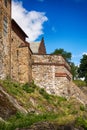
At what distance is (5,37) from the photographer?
42156mm

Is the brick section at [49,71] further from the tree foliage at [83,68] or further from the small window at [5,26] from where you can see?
the tree foliage at [83,68]

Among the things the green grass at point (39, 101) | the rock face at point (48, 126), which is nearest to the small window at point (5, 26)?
the green grass at point (39, 101)

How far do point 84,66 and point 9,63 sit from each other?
5192 centimetres

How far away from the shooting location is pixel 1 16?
4094cm

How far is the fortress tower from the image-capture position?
134 feet

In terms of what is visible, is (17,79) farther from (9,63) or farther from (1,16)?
(1,16)

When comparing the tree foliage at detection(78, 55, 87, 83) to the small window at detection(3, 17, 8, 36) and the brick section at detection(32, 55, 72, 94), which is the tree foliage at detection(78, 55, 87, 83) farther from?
the small window at detection(3, 17, 8, 36)

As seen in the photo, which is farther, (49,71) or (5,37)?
(49,71)

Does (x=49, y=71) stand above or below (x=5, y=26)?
below

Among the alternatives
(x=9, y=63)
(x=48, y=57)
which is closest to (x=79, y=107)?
(x=48, y=57)

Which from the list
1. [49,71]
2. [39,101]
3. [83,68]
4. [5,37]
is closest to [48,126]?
[39,101]

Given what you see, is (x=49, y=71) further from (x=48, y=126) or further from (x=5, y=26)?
(x=48, y=126)

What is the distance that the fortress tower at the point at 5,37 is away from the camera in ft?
134

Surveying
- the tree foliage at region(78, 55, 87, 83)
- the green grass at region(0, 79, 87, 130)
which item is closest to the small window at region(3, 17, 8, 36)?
the green grass at region(0, 79, 87, 130)
